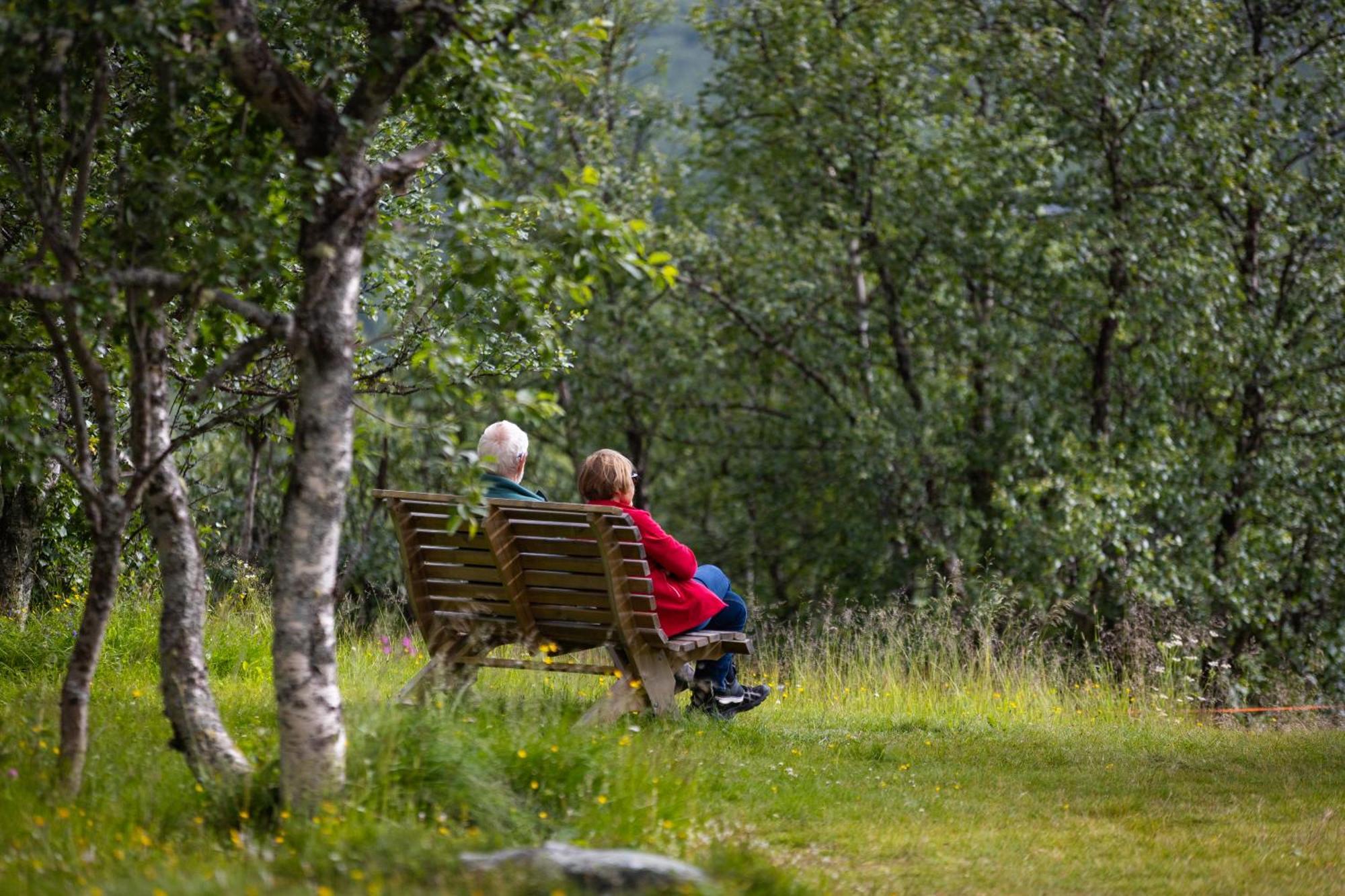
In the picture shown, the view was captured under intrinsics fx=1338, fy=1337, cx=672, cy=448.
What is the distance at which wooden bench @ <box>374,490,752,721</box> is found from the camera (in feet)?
19.8

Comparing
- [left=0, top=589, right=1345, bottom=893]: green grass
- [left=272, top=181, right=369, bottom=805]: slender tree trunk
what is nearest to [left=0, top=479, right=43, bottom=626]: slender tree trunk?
[left=0, top=589, right=1345, bottom=893]: green grass

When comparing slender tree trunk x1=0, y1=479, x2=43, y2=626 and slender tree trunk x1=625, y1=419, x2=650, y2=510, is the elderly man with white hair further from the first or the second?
slender tree trunk x1=625, y1=419, x2=650, y2=510

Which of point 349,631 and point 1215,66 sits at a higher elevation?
point 1215,66

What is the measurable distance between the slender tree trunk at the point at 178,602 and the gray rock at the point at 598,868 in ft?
4.78

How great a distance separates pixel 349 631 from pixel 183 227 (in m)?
4.76

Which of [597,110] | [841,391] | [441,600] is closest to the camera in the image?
[441,600]

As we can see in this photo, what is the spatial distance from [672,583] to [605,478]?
2.00 ft

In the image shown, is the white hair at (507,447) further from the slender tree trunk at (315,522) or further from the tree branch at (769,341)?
the tree branch at (769,341)

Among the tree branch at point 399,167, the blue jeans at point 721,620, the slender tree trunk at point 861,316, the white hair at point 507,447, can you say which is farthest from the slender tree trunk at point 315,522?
the slender tree trunk at point 861,316

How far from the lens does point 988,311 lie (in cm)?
1460

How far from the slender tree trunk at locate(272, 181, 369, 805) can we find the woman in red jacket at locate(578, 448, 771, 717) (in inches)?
86.0

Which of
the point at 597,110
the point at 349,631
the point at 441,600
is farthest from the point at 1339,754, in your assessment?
the point at 597,110

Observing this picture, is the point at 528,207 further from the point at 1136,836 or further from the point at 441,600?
the point at 1136,836

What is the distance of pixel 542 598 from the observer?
636cm
